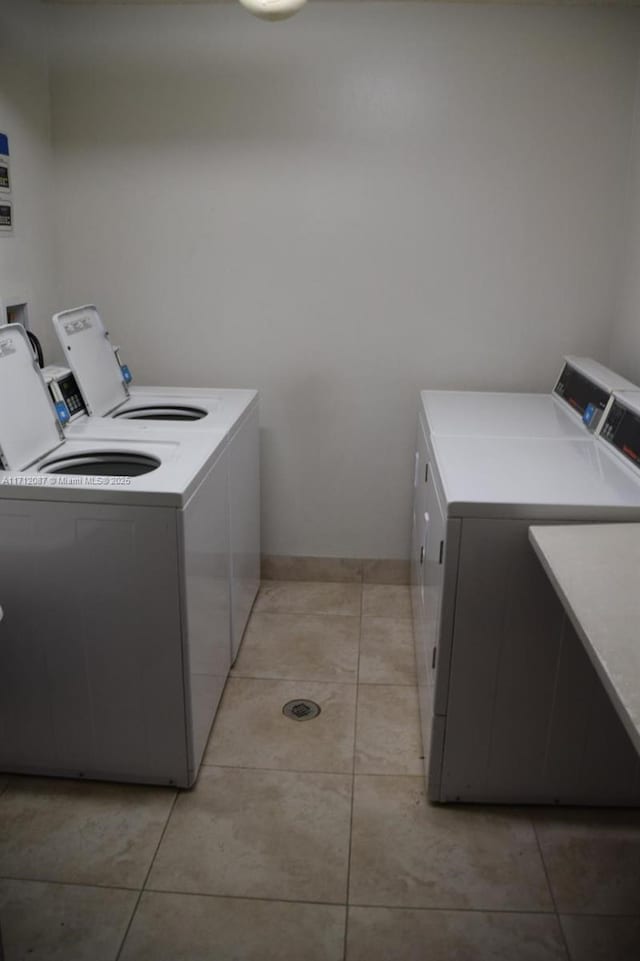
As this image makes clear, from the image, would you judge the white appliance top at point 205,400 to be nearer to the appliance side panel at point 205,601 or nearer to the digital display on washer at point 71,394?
the digital display on washer at point 71,394

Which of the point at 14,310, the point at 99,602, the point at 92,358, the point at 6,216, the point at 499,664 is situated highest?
the point at 6,216

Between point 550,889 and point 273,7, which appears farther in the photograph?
point 273,7

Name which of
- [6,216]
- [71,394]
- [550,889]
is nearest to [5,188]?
[6,216]

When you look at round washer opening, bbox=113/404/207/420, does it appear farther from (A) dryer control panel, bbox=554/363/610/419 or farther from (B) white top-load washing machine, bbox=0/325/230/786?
(A) dryer control panel, bbox=554/363/610/419

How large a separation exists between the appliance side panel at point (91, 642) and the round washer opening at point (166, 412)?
3.50ft

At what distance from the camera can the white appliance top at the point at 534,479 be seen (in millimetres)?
2031

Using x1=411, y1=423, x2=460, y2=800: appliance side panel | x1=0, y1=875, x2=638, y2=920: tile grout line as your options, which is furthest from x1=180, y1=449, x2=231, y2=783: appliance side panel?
x1=411, y1=423, x2=460, y2=800: appliance side panel

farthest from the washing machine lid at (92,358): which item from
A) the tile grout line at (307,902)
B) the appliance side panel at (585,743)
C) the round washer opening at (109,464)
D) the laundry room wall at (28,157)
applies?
the appliance side panel at (585,743)

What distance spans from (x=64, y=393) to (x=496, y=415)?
158 cm

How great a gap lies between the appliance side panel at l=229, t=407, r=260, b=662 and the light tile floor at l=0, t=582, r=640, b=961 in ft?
1.58

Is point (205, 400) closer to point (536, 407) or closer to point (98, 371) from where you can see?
point (98, 371)

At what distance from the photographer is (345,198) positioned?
3.32 meters

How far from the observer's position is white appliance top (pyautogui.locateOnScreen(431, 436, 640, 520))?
2031 millimetres

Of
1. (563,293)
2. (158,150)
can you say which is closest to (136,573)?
(158,150)
